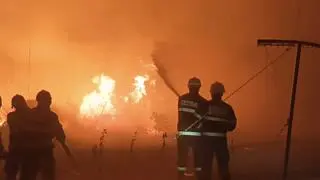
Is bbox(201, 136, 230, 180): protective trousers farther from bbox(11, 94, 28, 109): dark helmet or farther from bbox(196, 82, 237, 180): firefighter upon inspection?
bbox(11, 94, 28, 109): dark helmet

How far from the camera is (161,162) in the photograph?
12.0 metres

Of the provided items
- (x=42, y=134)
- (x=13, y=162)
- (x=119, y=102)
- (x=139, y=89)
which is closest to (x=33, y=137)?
(x=42, y=134)

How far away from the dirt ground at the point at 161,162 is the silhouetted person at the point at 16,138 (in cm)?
186

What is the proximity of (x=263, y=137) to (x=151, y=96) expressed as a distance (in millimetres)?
3472

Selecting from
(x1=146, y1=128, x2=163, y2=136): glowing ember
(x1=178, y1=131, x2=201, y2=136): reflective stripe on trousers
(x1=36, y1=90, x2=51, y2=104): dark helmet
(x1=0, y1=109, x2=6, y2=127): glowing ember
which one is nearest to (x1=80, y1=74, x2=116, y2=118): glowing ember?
(x1=146, y1=128, x2=163, y2=136): glowing ember

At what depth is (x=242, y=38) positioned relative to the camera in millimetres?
18719

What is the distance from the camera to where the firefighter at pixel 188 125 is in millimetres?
9258

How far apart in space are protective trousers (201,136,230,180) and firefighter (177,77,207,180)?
0.14 m

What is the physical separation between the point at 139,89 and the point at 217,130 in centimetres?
849

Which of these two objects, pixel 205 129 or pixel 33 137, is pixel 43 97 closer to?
pixel 33 137

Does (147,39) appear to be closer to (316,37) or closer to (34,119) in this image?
(316,37)

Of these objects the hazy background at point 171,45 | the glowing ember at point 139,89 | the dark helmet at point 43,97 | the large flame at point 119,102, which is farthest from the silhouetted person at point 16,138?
the hazy background at point 171,45

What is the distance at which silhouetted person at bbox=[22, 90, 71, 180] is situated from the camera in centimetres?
839

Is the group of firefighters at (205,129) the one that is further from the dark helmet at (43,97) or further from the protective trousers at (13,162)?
the protective trousers at (13,162)
